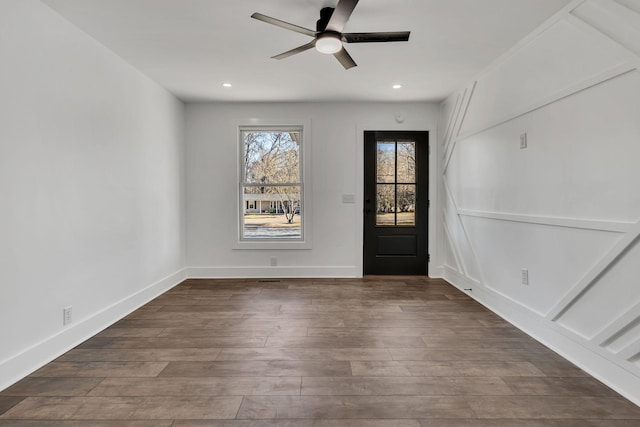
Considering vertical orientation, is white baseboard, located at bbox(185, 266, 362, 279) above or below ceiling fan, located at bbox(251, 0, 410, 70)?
below

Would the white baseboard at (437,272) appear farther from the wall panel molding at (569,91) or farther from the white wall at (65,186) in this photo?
the white wall at (65,186)

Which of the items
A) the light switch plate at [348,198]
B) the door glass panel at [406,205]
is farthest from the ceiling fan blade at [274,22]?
the door glass panel at [406,205]

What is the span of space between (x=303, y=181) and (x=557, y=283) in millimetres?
3213

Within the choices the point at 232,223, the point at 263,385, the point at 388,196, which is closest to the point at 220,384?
the point at 263,385

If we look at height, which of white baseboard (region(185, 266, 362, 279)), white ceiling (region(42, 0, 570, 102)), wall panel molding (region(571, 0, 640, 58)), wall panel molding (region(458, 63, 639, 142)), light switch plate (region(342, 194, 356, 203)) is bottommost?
white baseboard (region(185, 266, 362, 279))

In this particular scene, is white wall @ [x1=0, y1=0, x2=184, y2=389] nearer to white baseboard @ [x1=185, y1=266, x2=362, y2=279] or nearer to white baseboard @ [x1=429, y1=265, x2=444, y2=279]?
white baseboard @ [x1=185, y1=266, x2=362, y2=279]

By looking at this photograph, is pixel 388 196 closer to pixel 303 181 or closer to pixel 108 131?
pixel 303 181

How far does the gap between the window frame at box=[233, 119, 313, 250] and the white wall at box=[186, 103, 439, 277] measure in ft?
0.19

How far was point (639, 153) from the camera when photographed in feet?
6.12

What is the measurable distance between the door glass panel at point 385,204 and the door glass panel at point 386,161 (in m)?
0.13

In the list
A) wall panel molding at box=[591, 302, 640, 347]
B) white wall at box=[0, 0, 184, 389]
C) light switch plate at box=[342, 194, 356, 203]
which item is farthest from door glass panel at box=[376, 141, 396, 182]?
wall panel molding at box=[591, 302, 640, 347]

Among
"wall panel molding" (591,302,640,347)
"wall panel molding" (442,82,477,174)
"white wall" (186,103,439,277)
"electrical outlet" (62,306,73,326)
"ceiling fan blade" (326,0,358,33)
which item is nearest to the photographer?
"wall panel molding" (591,302,640,347)

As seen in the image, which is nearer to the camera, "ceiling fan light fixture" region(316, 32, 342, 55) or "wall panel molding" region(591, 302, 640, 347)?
"wall panel molding" region(591, 302, 640, 347)

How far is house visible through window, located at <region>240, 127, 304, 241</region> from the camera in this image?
15.9 ft
